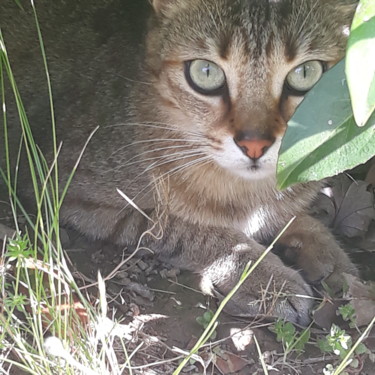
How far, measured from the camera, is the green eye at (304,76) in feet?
6.61

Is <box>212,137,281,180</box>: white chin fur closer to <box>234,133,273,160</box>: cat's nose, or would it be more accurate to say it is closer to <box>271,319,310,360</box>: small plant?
<box>234,133,273,160</box>: cat's nose

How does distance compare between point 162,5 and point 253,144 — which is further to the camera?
point 162,5

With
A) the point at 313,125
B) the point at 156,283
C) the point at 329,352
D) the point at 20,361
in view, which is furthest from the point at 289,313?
the point at 313,125

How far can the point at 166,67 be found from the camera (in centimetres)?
220

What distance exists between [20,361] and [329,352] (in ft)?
2.85

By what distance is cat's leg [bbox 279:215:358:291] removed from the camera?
7.81 feet

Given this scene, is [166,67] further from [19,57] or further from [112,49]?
[19,57]

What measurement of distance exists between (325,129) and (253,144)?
683 mm

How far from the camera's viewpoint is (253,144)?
76.1 inches

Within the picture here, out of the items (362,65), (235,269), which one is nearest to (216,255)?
(235,269)

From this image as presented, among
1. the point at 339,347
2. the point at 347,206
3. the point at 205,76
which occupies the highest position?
the point at 205,76

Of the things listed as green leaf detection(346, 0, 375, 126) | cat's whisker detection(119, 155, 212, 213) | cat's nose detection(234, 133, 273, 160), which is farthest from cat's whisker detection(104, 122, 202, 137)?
green leaf detection(346, 0, 375, 126)

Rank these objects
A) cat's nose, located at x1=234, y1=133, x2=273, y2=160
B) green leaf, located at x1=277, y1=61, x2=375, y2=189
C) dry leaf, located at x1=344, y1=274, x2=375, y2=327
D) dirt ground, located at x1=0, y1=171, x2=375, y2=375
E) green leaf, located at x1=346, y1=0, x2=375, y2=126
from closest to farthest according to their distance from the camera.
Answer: green leaf, located at x1=346, y1=0, x2=375, y2=126
green leaf, located at x1=277, y1=61, x2=375, y2=189
cat's nose, located at x1=234, y1=133, x2=273, y2=160
dirt ground, located at x1=0, y1=171, x2=375, y2=375
dry leaf, located at x1=344, y1=274, x2=375, y2=327

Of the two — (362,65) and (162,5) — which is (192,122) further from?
(362,65)
